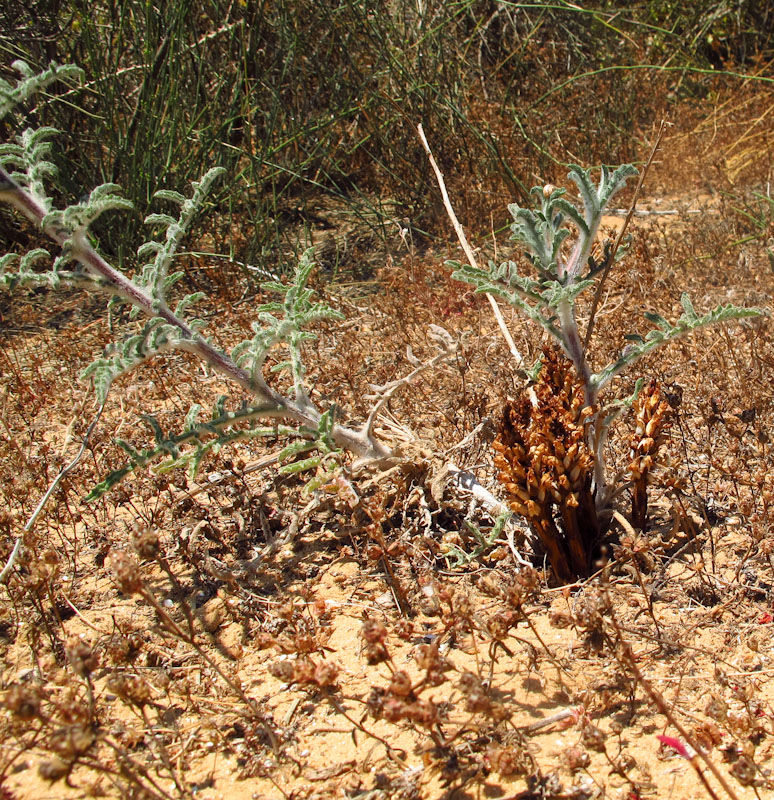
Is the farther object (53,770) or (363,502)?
(363,502)

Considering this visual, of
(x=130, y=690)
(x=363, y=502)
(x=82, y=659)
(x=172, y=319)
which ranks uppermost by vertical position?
(x=172, y=319)

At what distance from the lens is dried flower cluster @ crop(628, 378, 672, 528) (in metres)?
2.28

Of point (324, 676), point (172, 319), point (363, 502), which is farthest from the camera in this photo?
point (363, 502)

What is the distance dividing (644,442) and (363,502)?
0.92 meters

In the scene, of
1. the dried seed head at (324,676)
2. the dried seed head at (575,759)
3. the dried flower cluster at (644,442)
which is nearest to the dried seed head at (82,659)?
the dried seed head at (324,676)

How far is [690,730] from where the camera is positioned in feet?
6.02

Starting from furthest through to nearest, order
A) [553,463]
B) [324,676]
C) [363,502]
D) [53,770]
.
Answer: [363,502] → [553,463] → [324,676] → [53,770]

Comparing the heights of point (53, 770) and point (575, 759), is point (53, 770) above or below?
above

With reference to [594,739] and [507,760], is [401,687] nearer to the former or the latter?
[507,760]

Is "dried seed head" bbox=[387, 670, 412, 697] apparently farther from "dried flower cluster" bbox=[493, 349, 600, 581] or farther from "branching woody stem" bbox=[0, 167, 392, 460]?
"branching woody stem" bbox=[0, 167, 392, 460]

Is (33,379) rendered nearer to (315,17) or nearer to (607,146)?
(315,17)

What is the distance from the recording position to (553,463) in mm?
2162

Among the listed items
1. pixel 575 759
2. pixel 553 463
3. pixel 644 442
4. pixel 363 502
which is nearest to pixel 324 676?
pixel 575 759

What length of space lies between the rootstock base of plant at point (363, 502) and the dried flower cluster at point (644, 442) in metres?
0.01
